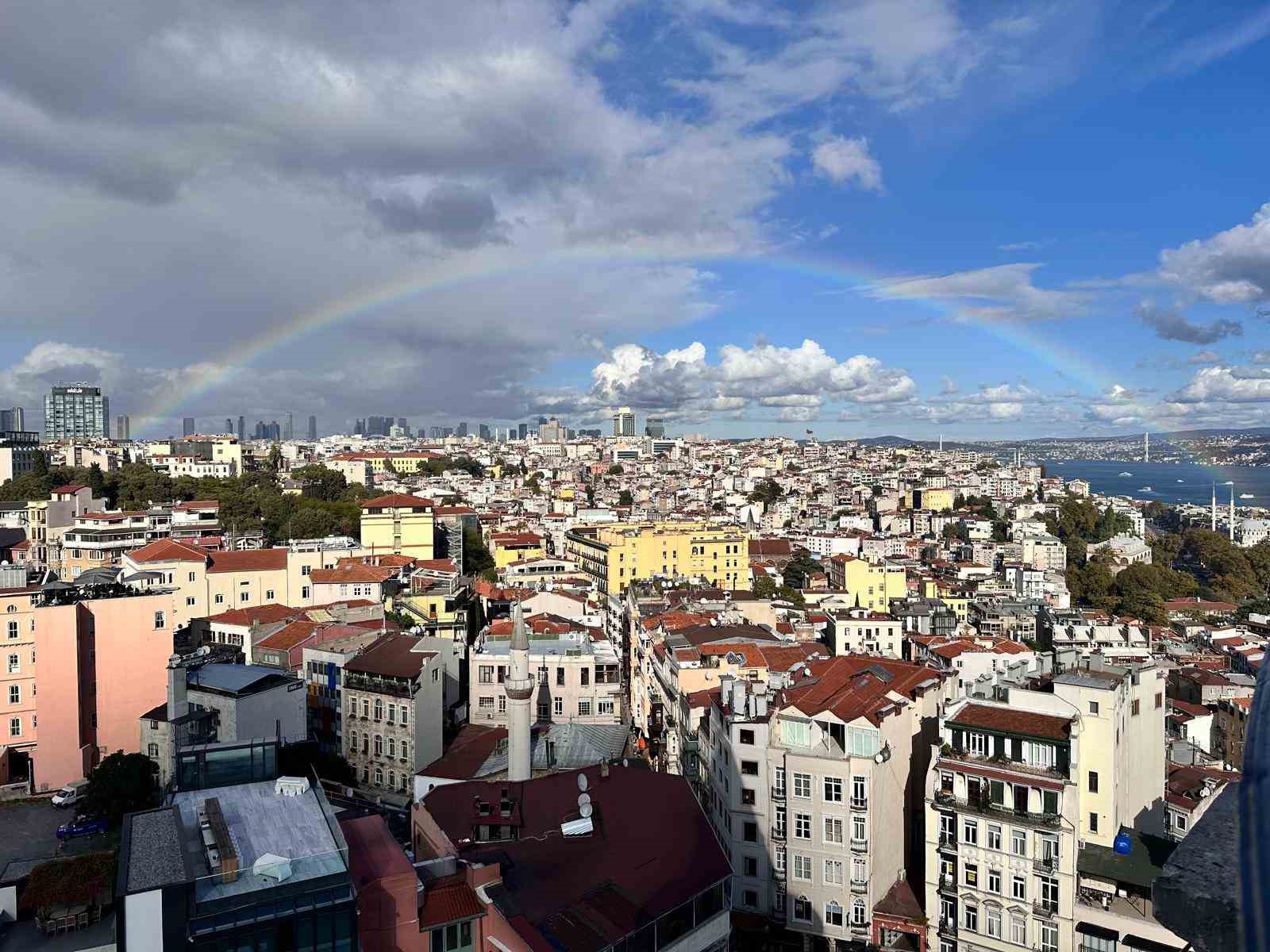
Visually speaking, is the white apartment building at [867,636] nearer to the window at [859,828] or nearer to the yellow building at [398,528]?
the yellow building at [398,528]

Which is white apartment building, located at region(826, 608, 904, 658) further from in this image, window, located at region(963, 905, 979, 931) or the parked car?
the parked car

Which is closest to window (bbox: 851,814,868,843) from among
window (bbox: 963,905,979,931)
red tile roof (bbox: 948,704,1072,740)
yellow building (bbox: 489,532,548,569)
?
window (bbox: 963,905,979,931)

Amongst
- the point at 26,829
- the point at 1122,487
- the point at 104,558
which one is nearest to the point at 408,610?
the point at 26,829

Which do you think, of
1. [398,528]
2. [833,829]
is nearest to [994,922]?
[833,829]

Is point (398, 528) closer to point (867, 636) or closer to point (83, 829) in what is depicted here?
point (867, 636)

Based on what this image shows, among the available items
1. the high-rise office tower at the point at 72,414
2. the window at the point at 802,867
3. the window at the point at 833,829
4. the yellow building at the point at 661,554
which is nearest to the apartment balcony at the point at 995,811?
the window at the point at 833,829
